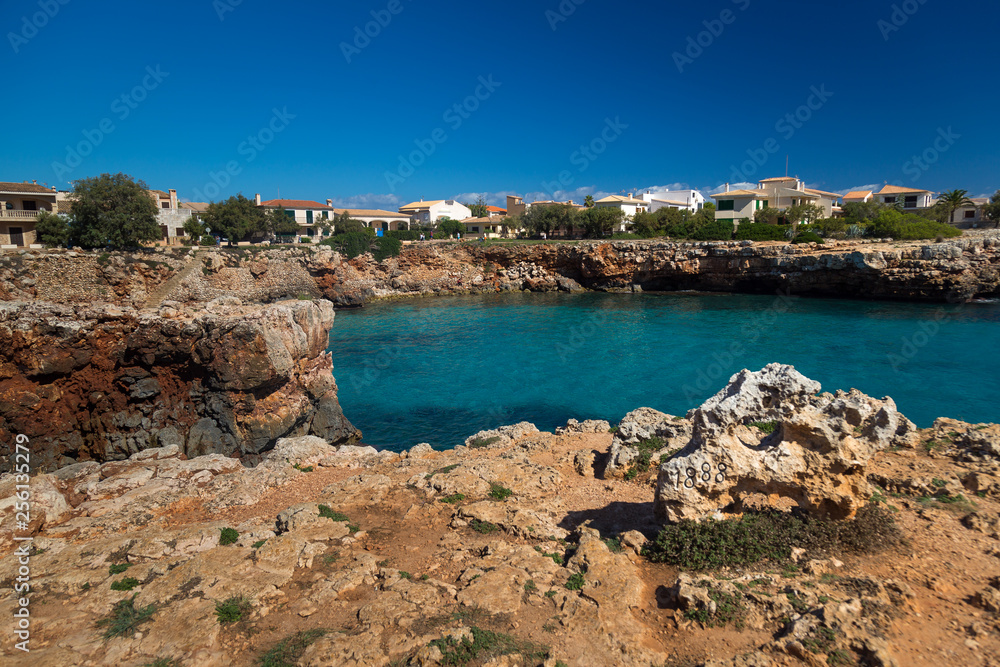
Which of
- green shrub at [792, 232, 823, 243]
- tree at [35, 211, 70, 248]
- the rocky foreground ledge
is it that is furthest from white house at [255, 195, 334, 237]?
the rocky foreground ledge

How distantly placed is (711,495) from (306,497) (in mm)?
7189

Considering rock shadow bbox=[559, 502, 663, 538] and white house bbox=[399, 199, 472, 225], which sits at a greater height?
white house bbox=[399, 199, 472, 225]

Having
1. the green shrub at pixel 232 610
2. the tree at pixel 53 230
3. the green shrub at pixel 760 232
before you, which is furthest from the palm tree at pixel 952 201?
the tree at pixel 53 230

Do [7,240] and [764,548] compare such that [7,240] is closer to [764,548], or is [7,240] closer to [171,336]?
[171,336]

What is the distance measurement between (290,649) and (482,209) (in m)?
88.4

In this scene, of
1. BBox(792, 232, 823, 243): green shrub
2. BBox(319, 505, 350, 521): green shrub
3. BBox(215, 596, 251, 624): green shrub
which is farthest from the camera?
BBox(792, 232, 823, 243): green shrub


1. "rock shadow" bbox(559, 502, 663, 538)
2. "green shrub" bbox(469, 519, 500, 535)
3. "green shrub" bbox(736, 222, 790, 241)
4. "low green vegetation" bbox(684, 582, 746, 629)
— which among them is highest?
"green shrub" bbox(736, 222, 790, 241)

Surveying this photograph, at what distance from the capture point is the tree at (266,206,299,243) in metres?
62.1

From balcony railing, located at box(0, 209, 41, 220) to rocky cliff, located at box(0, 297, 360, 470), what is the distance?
3391 centimetres

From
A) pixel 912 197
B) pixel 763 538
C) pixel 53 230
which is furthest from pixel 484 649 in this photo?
pixel 912 197

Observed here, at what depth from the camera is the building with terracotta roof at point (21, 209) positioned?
38534 millimetres

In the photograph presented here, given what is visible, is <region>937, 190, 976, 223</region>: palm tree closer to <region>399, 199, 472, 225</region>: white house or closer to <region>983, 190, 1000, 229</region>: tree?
<region>983, 190, 1000, 229</region>: tree

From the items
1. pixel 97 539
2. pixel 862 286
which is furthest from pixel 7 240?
pixel 862 286

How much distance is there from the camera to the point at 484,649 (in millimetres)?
4910
